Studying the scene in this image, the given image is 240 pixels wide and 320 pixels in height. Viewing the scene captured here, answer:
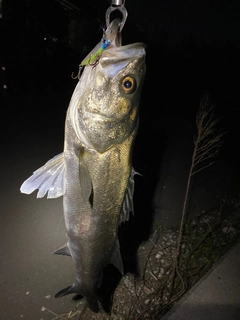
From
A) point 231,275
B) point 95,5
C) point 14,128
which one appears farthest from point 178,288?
point 95,5

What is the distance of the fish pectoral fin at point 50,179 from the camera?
1.62 m

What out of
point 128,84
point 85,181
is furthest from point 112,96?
point 85,181

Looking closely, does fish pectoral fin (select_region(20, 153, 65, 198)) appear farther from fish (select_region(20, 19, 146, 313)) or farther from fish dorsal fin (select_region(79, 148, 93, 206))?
fish dorsal fin (select_region(79, 148, 93, 206))

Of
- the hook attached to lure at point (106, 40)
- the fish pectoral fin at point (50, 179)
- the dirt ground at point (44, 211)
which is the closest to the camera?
the hook attached to lure at point (106, 40)

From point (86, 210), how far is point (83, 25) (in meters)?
21.4

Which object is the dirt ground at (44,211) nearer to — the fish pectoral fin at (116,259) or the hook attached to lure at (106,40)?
the fish pectoral fin at (116,259)

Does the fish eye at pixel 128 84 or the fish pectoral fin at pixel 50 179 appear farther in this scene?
the fish pectoral fin at pixel 50 179

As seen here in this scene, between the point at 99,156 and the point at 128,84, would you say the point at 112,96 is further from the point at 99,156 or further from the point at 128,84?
the point at 99,156

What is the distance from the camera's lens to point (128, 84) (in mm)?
1425

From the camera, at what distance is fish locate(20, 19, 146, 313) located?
54.9 inches

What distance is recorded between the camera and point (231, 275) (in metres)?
3.12

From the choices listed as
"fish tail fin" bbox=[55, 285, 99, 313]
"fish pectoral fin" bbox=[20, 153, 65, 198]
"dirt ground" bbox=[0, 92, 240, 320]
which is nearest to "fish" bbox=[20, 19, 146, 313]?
"fish pectoral fin" bbox=[20, 153, 65, 198]

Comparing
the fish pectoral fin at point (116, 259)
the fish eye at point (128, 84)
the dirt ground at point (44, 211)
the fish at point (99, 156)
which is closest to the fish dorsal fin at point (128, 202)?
the fish at point (99, 156)

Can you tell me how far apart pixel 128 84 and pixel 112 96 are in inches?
4.5
